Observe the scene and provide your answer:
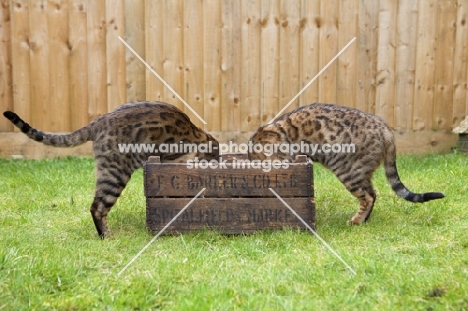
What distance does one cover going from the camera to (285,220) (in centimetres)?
448

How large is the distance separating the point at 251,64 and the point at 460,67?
297cm

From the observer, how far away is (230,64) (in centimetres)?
748

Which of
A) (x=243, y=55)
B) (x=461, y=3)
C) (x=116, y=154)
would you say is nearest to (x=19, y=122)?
(x=116, y=154)

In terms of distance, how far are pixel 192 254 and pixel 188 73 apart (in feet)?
13.1

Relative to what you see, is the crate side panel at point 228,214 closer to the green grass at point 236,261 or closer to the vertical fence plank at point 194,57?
the green grass at point 236,261

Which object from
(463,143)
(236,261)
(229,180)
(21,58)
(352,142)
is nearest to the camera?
(236,261)

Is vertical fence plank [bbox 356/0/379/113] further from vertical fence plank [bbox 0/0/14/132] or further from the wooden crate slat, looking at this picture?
vertical fence plank [bbox 0/0/14/132]

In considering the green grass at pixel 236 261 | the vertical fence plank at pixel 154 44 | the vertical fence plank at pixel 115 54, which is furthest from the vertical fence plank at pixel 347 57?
the vertical fence plank at pixel 115 54

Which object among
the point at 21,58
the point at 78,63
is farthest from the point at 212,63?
the point at 21,58

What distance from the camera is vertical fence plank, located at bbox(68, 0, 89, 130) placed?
733 cm

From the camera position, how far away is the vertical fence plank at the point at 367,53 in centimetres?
753

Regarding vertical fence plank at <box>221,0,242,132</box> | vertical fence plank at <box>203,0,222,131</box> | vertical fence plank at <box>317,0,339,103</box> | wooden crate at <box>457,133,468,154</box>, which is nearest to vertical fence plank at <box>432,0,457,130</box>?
wooden crate at <box>457,133,468,154</box>

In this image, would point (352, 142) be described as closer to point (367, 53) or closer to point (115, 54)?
point (367, 53)

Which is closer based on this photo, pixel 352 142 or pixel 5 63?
pixel 352 142
